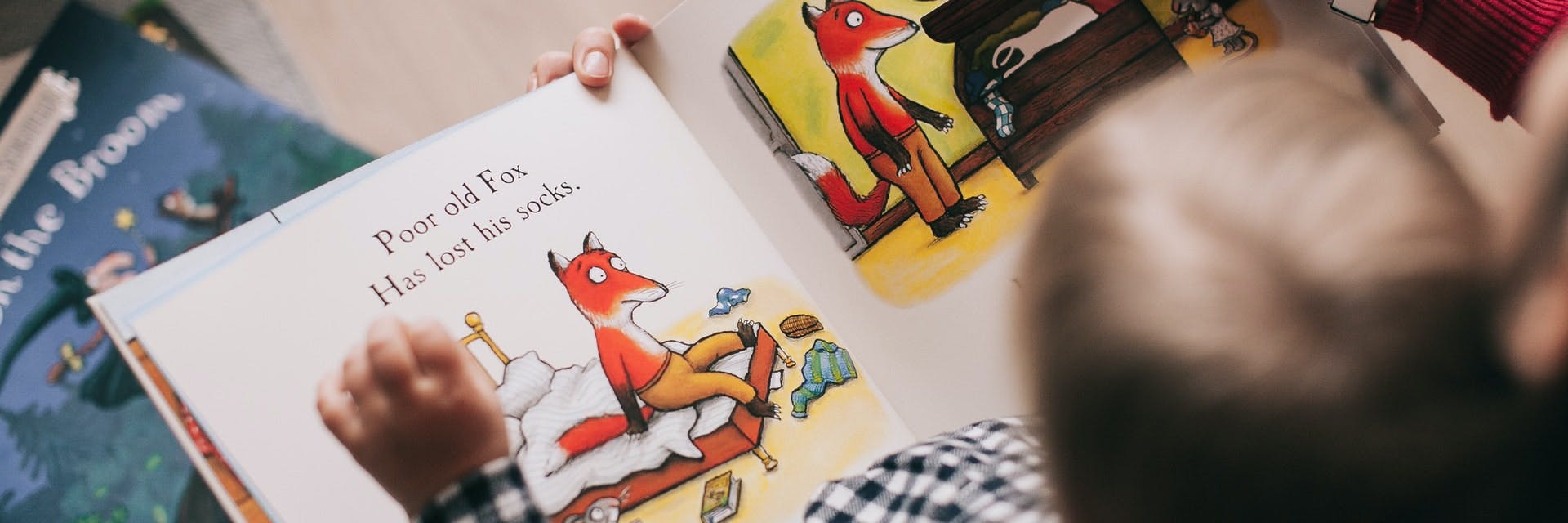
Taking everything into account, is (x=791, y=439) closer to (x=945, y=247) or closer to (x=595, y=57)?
(x=945, y=247)

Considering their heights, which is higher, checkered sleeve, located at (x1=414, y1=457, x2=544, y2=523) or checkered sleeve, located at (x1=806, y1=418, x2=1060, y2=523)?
checkered sleeve, located at (x1=414, y1=457, x2=544, y2=523)

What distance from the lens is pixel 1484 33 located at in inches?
19.1

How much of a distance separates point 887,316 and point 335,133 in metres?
0.52

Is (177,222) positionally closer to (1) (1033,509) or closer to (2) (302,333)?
(2) (302,333)

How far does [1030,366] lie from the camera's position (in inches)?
10.3

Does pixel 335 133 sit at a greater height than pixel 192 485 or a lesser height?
greater

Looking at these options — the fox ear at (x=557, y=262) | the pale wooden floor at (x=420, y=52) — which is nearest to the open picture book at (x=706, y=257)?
the fox ear at (x=557, y=262)

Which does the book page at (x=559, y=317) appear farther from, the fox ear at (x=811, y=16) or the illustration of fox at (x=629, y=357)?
the fox ear at (x=811, y=16)

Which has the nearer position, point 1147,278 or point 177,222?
point 1147,278


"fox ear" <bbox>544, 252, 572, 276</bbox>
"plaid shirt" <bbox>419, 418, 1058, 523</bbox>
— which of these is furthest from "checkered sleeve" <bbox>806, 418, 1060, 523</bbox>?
"fox ear" <bbox>544, 252, 572, 276</bbox>

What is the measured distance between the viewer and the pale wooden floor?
70 centimetres

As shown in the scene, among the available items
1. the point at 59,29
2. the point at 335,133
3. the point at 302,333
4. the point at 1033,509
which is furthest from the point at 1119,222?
the point at 59,29

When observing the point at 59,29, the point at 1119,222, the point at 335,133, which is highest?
the point at 59,29

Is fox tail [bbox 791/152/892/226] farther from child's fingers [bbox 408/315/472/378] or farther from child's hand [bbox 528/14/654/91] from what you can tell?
child's fingers [bbox 408/315/472/378]
